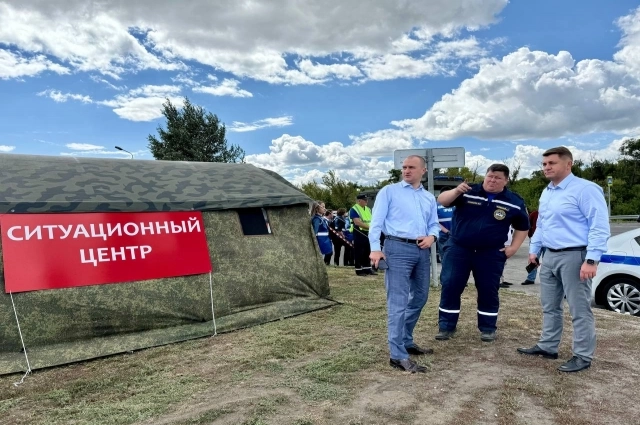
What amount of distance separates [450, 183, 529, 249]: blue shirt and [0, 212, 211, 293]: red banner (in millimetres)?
3044

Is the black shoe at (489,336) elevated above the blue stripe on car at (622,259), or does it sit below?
below

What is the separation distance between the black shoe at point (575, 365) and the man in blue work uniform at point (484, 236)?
3.03 feet

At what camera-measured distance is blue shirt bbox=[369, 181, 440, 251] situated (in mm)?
3973

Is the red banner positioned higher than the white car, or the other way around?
the red banner

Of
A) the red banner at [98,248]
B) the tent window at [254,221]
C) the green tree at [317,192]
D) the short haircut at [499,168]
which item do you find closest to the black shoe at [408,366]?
the short haircut at [499,168]

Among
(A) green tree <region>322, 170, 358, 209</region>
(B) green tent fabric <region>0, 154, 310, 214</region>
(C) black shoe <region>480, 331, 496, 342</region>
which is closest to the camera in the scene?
(C) black shoe <region>480, 331, 496, 342</region>

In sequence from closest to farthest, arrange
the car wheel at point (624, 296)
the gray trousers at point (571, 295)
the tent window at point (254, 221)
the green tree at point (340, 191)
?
the gray trousers at point (571, 295)
the car wheel at point (624, 296)
the tent window at point (254, 221)
the green tree at point (340, 191)

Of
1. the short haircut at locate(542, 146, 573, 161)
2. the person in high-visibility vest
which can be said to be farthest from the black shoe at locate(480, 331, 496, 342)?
the person in high-visibility vest

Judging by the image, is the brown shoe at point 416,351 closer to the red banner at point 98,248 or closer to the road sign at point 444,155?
the red banner at point 98,248

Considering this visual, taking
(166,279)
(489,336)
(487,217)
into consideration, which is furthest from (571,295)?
(166,279)

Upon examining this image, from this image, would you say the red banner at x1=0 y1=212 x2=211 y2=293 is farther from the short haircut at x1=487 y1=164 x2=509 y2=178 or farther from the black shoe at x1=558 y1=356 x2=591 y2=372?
the black shoe at x1=558 y1=356 x2=591 y2=372

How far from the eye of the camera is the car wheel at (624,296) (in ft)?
19.6

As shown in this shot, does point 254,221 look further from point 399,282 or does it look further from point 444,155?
point 444,155

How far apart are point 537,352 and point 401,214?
190cm
